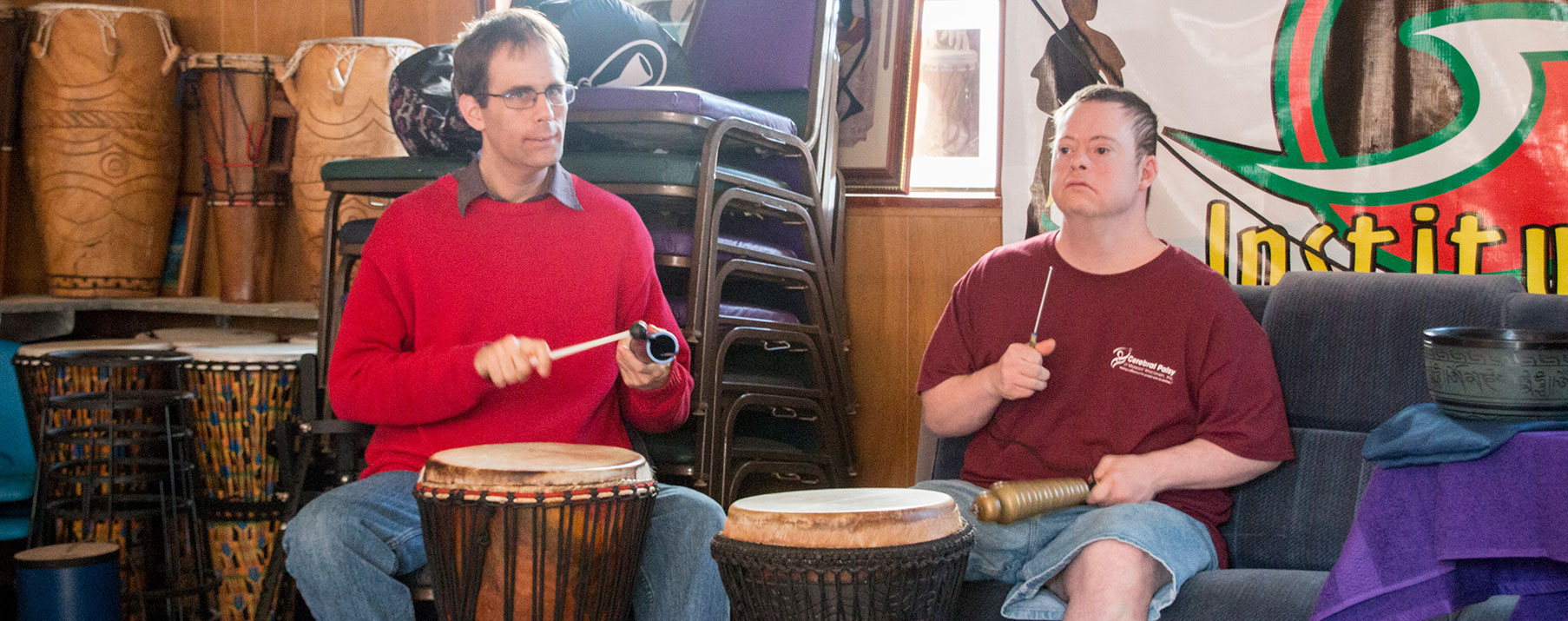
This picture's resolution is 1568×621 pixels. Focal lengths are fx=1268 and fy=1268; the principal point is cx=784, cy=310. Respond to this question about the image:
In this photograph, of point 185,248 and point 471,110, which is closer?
point 471,110

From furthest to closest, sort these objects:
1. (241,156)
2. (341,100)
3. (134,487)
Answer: (241,156) < (341,100) < (134,487)

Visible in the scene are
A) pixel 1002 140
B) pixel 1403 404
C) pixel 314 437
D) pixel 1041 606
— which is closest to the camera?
Result: pixel 1041 606

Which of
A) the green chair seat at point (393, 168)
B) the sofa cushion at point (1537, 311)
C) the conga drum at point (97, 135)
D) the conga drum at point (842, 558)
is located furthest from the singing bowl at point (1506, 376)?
the conga drum at point (97, 135)

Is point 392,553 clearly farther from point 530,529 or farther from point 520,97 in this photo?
point 520,97

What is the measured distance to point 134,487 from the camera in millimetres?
3568

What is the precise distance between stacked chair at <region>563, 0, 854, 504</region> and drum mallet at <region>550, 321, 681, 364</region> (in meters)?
0.51

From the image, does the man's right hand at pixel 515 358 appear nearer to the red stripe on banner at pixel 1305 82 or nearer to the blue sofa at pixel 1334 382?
the blue sofa at pixel 1334 382

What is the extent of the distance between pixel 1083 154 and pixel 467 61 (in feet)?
3.95

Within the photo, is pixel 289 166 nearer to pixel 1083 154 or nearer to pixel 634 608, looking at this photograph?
pixel 634 608

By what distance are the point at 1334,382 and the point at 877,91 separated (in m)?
1.74

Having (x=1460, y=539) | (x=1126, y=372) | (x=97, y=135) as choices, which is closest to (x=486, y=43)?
(x=1126, y=372)

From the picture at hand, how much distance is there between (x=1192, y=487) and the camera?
2.23 m

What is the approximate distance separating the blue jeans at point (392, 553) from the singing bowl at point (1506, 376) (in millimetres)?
1213

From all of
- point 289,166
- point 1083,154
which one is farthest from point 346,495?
point 289,166
